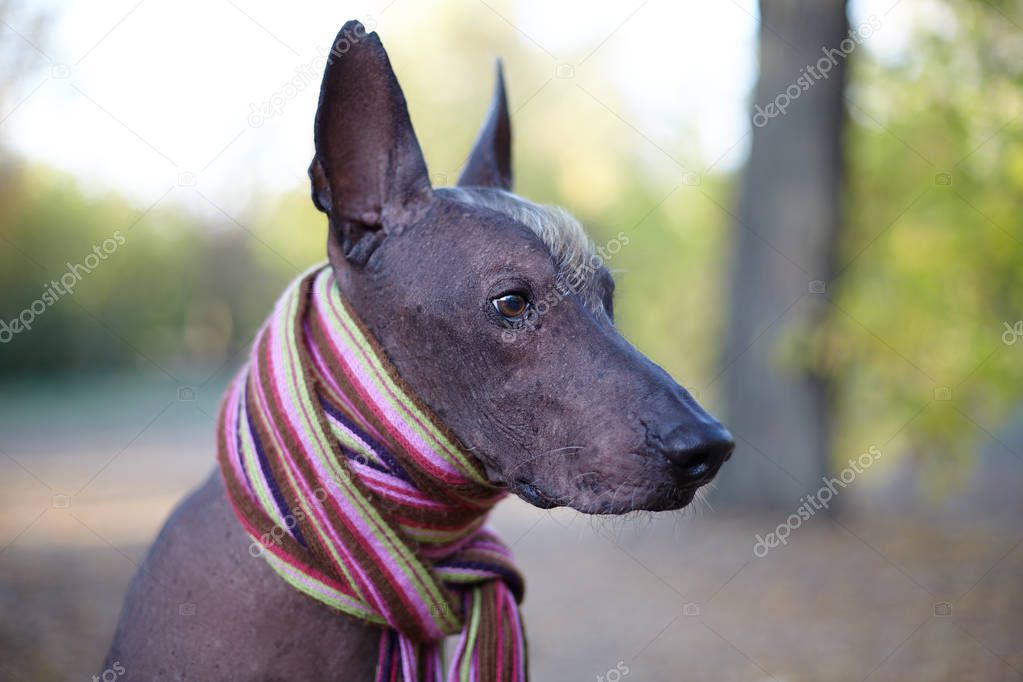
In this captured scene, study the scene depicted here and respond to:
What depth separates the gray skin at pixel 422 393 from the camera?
2.13 metres

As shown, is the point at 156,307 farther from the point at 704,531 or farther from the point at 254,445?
the point at 254,445

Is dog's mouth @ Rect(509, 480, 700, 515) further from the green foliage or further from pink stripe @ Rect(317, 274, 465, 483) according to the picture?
the green foliage

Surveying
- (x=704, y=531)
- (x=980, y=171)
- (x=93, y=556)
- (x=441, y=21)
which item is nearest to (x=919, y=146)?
(x=980, y=171)

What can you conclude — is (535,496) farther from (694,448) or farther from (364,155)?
(364,155)

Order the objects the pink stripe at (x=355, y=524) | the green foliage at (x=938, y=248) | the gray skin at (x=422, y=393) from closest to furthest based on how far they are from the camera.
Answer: the gray skin at (x=422, y=393), the pink stripe at (x=355, y=524), the green foliage at (x=938, y=248)

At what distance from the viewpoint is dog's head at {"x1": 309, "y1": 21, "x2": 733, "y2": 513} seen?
211cm

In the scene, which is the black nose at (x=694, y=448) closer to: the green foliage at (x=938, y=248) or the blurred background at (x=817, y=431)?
the blurred background at (x=817, y=431)

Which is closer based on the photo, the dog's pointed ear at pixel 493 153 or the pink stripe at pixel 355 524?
the pink stripe at pixel 355 524

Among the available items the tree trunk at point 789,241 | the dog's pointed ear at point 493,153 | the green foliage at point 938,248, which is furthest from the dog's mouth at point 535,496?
the tree trunk at point 789,241

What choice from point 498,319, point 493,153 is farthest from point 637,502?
point 493,153

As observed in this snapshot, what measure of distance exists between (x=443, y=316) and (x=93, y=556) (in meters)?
7.31

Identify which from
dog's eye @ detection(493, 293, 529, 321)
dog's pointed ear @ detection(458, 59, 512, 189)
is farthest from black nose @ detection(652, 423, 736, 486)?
dog's pointed ear @ detection(458, 59, 512, 189)

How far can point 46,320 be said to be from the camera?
2608cm

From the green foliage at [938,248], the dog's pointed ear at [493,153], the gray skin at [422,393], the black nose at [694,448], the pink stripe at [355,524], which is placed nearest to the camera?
the black nose at [694,448]
